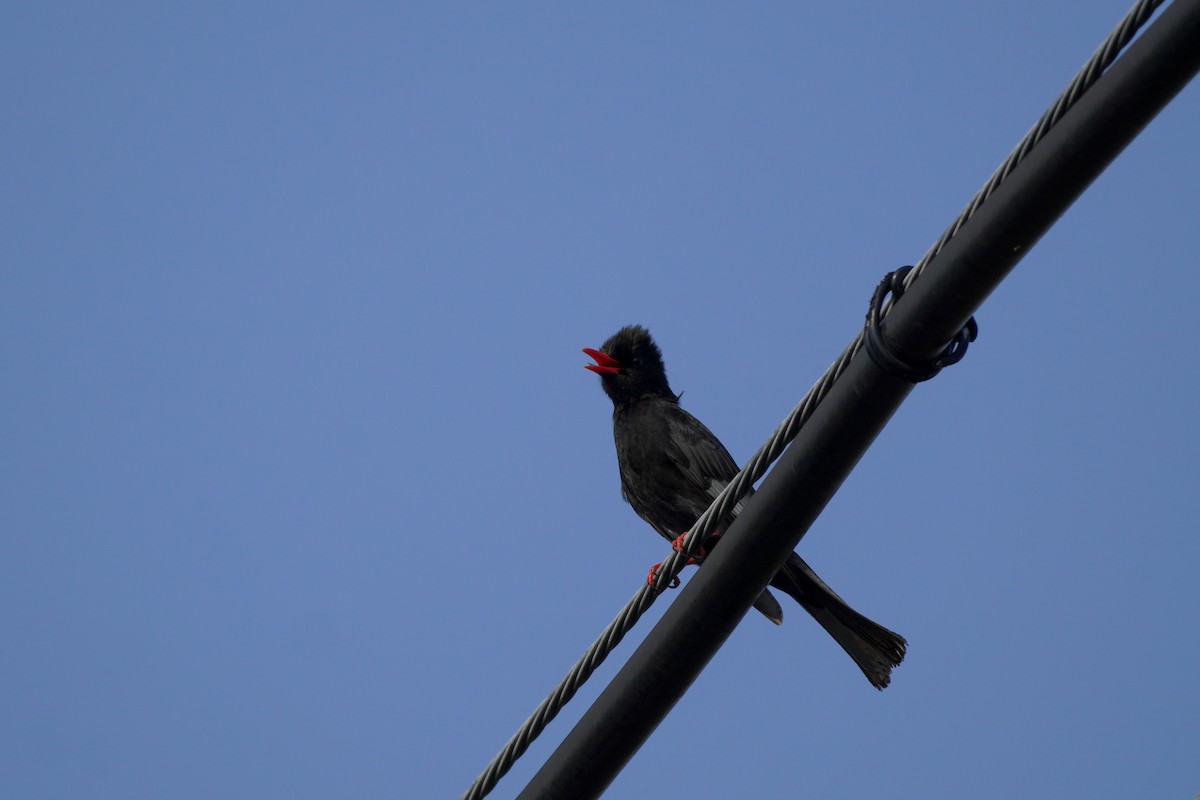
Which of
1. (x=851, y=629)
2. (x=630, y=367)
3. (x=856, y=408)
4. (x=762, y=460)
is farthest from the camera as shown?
(x=630, y=367)

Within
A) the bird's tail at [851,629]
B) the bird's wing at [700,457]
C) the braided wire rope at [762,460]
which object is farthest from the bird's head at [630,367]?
the braided wire rope at [762,460]

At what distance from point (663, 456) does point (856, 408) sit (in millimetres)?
3585

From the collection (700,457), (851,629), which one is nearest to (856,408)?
(851,629)

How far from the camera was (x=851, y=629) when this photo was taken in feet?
14.2

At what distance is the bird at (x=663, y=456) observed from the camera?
16.2 feet

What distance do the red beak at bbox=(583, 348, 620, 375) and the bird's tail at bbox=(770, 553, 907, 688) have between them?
7.45 ft

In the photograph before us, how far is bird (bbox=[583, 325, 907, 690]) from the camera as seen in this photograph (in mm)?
4945

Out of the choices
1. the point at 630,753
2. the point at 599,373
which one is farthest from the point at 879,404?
the point at 599,373

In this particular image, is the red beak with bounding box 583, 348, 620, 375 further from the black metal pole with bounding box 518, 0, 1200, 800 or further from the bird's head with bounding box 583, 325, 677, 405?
the black metal pole with bounding box 518, 0, 1200, 800

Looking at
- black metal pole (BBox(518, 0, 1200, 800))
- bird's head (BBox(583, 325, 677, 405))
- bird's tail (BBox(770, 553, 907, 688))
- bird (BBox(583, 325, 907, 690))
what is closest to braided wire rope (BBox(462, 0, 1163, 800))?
black metal pole (BBox(518, 0, 1200, 800))

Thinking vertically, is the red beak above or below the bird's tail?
above

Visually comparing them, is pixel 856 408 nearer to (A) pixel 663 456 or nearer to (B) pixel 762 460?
(B) pixel 762 460

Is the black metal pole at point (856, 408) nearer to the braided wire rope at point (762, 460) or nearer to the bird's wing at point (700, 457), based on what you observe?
the braided wire rope at point (762, 460)

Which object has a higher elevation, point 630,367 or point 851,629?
point 630,367
